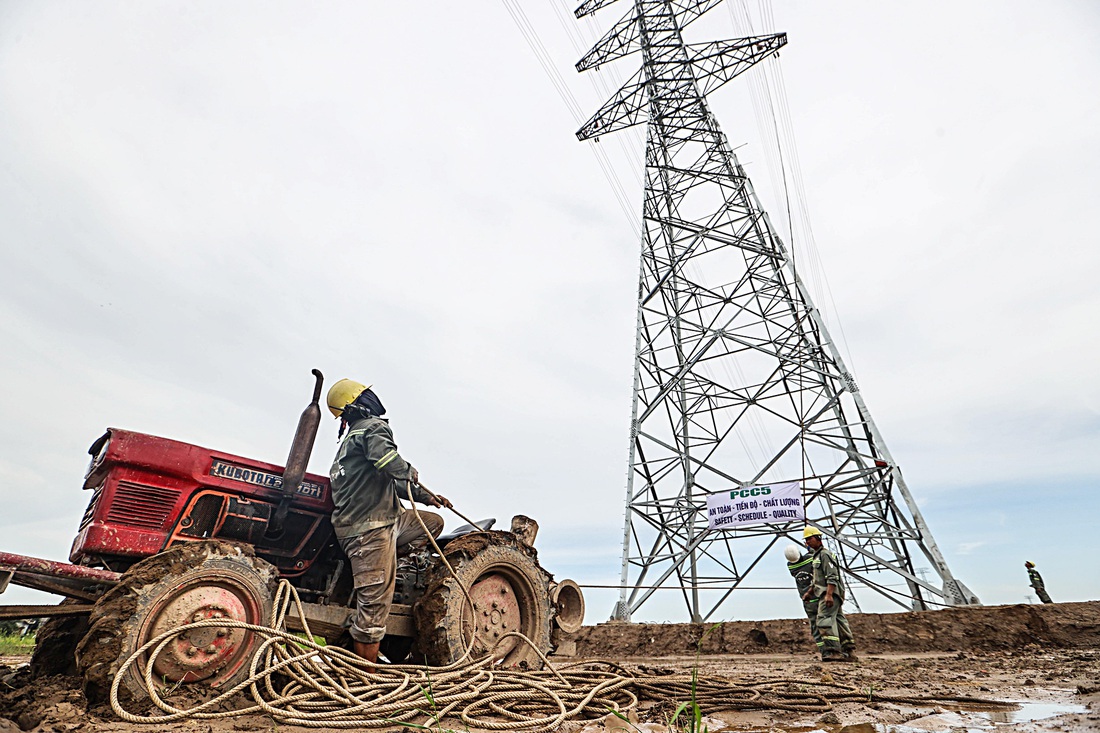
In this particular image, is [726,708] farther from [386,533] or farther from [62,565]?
[62,565]

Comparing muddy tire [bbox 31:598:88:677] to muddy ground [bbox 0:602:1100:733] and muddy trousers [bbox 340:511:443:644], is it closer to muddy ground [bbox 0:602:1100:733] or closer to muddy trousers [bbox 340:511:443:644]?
muddy ground [bbox 0:602:1100:733]

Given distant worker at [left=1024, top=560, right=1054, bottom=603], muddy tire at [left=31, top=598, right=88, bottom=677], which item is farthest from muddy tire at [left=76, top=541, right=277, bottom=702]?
distant worker at [left=1024, top=560, right=1054, bottom=603]

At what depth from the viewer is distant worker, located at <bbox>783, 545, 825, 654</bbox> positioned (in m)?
8.18

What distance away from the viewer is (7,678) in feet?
13.3

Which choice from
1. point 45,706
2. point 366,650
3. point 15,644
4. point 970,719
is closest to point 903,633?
point 970,719

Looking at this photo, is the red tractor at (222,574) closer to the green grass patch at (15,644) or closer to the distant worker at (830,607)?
the distant worker at (830,607)

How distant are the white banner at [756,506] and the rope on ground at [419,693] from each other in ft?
24.1

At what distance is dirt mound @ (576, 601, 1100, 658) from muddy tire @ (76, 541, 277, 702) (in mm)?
5791

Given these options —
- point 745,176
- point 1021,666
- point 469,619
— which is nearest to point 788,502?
point 1021,666

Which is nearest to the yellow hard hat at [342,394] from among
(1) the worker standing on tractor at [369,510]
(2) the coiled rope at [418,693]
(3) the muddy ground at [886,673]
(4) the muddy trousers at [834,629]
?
(1) the worker standing on tractor at [369,510]

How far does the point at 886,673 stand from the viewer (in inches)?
212

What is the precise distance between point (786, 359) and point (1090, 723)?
375 inches

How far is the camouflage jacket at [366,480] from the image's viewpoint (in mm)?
4211

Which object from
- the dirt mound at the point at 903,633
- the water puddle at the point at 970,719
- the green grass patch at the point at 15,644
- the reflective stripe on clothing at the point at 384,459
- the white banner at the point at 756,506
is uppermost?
the white banner at the point at 756,506
